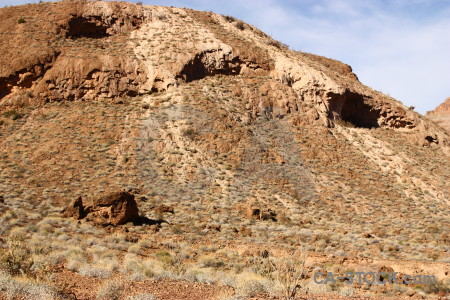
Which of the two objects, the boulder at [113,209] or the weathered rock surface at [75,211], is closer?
the boulder at [113,209]

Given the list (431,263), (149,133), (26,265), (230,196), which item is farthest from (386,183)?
(26,265)

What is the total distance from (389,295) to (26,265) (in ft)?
35.2

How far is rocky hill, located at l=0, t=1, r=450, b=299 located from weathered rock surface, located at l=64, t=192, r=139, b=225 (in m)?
0.12

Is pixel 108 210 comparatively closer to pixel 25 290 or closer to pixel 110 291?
pixel 110 291

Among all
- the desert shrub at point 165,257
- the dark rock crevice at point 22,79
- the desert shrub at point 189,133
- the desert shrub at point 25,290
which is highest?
the dark rock crevice at point 22,79

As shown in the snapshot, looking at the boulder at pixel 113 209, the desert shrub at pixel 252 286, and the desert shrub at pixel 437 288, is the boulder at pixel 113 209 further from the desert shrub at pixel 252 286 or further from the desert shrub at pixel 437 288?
the desert shrub at pixel 437 288

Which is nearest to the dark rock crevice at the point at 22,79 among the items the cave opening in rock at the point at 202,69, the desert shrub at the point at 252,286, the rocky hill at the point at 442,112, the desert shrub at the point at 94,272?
the cave opening in rock at the point at 202,69

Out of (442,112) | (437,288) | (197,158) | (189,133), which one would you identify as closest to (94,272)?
(437,288)

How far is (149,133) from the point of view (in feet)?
97.4

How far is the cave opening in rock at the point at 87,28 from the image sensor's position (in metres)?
38.0

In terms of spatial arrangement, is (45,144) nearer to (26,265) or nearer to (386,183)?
(26,265)

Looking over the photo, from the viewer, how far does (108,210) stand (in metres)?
20.5

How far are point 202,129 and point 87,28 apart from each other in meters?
17.7

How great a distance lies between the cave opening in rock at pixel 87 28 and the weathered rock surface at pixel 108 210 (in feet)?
75.9
